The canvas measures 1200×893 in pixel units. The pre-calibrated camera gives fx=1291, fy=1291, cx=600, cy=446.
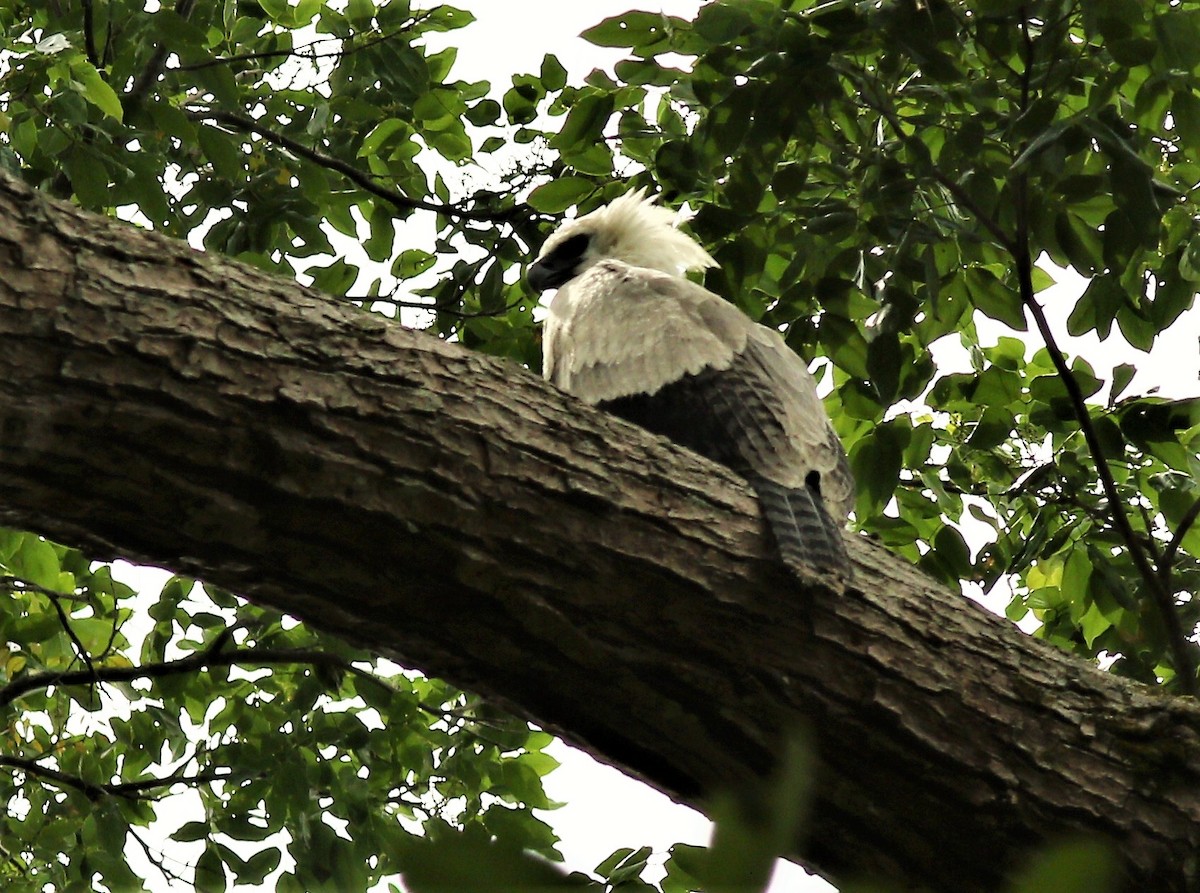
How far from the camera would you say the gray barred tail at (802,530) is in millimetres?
2639

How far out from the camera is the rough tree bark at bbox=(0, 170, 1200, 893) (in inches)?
87.4

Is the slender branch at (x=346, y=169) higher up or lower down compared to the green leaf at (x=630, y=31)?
higher up

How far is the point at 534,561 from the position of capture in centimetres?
245

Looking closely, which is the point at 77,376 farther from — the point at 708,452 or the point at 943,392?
the point at 943,392

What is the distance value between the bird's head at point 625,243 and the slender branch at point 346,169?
0.31 metres

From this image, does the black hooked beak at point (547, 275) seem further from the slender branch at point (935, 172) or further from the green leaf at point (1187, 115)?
the green leaf at point (1187, 115)

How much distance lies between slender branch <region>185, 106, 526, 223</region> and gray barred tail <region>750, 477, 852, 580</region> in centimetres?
272

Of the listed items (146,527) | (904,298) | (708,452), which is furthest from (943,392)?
(146,527)

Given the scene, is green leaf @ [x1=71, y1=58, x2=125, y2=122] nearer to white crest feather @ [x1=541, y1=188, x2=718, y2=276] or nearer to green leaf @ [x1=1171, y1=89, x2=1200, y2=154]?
white crest feather @ [x1=541, y1=188, x2=718, y2=276]

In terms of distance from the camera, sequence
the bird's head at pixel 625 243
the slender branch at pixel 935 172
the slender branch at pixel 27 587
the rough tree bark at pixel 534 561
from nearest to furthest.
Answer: the rough tree bark at pixel 534 561 < the slender branch at pixel 935 172 < the slender branch at pixel 27 587 < the bird's head at pixel 625 243

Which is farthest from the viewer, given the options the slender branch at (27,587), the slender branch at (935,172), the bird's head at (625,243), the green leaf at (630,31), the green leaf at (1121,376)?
the bird's head at (625,243)

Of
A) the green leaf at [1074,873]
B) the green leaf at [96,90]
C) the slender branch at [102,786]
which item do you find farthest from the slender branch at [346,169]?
the green leaf at [1074,873]

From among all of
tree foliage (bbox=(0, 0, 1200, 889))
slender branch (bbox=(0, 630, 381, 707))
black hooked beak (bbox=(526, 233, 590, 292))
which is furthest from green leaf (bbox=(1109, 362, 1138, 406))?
slender branch (bbox=(0, 630, 381, 707))

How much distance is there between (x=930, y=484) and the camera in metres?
4.43
